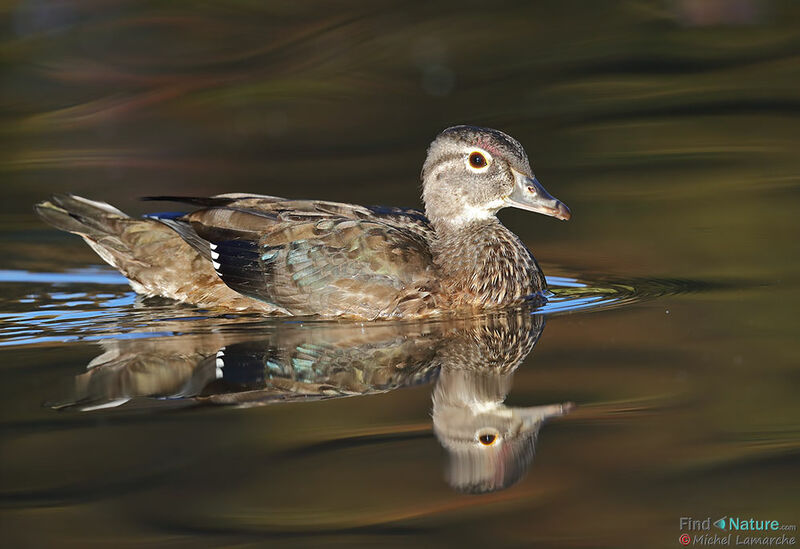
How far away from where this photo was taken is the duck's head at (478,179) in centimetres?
852

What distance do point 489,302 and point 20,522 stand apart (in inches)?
161

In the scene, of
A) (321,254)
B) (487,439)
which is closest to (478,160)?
(321,254)

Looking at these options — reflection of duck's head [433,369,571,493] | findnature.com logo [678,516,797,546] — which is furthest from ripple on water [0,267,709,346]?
findnature.com logo [678,516,797,546]

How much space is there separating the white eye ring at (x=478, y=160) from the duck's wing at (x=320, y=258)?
60 cm

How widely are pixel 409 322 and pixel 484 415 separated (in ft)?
6.48

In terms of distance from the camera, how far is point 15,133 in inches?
550

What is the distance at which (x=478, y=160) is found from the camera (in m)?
8.62

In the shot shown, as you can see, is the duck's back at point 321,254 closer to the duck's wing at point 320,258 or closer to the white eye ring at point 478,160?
the duck's wing at point 320,258

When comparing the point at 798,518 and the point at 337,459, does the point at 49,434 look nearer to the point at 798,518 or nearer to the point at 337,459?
the point at 337,459

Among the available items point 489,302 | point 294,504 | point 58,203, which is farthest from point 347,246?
point 294,504

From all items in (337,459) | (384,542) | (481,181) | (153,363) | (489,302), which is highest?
(481,181)

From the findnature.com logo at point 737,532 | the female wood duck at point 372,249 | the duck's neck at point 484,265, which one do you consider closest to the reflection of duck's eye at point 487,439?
the findnature.com logo at point 737,532

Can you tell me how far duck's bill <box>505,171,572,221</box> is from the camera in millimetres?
8383

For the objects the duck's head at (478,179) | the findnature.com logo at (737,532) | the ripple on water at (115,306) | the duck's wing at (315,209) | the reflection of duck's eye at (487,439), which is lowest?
the findnature.com logo at (737,532)
